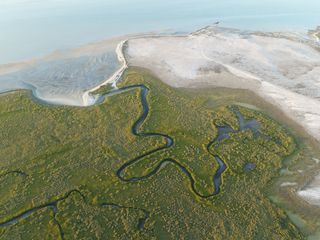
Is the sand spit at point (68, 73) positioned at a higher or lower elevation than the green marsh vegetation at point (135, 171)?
higher

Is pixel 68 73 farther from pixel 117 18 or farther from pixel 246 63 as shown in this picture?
pixel 117 18

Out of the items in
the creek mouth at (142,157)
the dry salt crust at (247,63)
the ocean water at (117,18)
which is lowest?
the creek mouth at (142,157)

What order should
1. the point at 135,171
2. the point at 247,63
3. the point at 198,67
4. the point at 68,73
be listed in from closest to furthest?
the point at 135,171 < the point at 68,73 < the point at 198,67 < the point at 247,63

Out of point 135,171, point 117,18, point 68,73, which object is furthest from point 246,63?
point 117,18

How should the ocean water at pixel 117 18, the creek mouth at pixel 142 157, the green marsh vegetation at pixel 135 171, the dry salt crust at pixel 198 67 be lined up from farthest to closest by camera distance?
1. the ocean water at pixel 117 18
2. the dry salt crust at pixel 198 67
3. the creek mouth at pixel 142 157
4. the green marsh vegetation at pixel 135 171

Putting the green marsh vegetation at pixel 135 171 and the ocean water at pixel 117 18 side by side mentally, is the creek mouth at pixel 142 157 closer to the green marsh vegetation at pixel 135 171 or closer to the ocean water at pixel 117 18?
the green marsh vegetation at pixel 135 171

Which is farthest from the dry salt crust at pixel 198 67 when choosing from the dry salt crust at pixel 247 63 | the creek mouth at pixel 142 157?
the creek mouth at pixel 142 157
